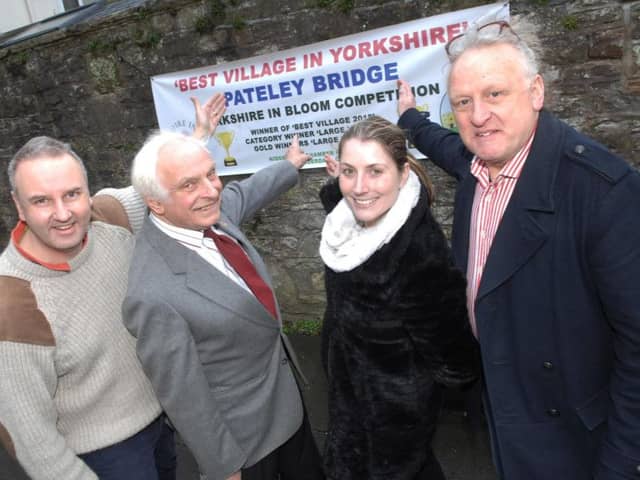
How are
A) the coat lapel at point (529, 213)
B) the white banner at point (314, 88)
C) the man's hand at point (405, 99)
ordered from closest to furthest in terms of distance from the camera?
the coat lapel at point (529, 213)
the man's hand at point (405, 99)
the white banner at point (314, 88)

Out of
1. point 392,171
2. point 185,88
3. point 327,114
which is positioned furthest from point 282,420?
point 185,88

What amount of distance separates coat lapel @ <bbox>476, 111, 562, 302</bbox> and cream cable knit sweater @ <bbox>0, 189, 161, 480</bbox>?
138cm

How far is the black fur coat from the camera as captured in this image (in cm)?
170

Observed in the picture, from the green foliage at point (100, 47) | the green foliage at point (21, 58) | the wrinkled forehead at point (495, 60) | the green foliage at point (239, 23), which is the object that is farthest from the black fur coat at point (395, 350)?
the green foliage at point (21, 58)

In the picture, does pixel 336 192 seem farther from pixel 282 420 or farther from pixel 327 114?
pixel 327 114

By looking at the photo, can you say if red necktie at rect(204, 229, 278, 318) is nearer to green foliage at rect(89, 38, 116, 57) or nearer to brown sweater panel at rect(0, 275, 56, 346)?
brown sweater panel at rect(0, 275, 56, 346)

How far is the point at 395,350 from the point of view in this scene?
1817 millimetres

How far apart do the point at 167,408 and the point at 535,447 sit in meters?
1.32

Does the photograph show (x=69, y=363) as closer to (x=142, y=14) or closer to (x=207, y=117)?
(x=207, y=117)

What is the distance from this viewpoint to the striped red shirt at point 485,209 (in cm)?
156

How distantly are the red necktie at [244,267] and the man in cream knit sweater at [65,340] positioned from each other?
390 millimetres

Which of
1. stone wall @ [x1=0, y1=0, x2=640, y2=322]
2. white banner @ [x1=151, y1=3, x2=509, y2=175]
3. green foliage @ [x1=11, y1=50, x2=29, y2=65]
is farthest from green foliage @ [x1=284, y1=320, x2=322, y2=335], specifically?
green foliage @ [x1=11, y1=50, x2=29, y2=65]

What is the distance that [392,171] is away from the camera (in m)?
1.82

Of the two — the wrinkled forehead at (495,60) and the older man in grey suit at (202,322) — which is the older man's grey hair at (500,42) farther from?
the older man in grey suit at (202,322)
